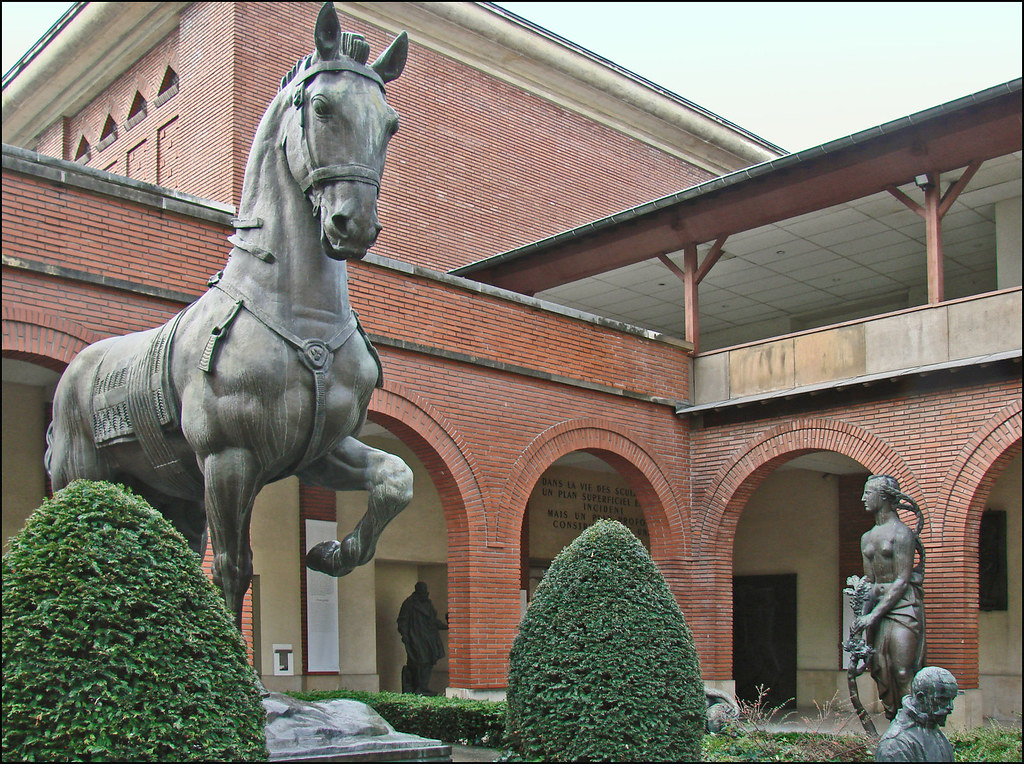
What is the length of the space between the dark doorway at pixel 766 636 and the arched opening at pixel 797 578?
17 millimetres

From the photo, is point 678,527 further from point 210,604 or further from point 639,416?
point 210,604

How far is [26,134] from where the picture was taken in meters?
21.7

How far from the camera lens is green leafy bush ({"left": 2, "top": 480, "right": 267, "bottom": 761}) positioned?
360 centimetres

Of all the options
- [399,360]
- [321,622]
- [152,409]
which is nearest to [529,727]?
[152,409]

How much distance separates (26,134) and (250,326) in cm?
1977

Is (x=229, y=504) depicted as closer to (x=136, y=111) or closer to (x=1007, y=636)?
(x=1007, y=636)

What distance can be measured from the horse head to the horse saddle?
907mm

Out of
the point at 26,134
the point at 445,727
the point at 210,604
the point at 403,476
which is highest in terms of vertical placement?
the point at 26,134

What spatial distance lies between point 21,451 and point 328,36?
33.3 feet

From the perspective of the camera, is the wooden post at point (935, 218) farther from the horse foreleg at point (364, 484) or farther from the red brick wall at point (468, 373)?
the horse foreleg at point (364, 484)

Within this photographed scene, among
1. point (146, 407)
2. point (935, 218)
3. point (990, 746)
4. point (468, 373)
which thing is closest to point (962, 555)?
point (935, 218)

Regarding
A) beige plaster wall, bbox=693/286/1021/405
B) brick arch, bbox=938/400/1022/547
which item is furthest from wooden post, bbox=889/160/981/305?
brick arch, bbox=938/400/1022/547

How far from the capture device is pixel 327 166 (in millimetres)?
3998

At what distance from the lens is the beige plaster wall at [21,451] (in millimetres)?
12648
